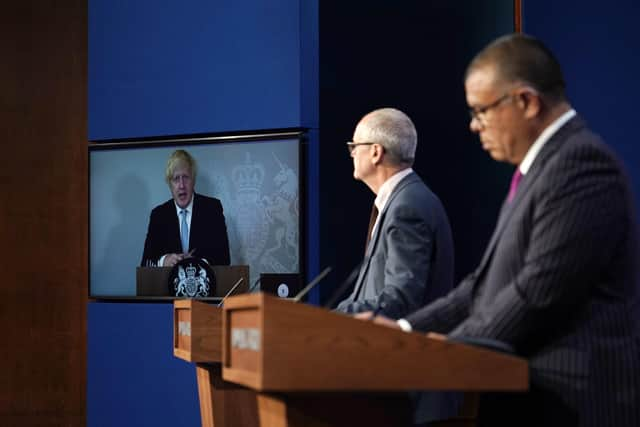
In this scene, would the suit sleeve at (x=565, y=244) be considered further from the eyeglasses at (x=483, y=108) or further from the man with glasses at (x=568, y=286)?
the eyeglasses at (x=483, y=108)

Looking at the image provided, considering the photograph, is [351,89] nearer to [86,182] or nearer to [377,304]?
[86,182]

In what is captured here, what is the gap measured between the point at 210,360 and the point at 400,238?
0.93 metres

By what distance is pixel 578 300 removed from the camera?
2.43m

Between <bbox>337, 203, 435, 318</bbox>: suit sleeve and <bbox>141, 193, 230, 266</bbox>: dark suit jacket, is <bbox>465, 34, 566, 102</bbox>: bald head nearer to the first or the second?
<bbox>337, 203, 435, 318</bbox>: suit sleeve

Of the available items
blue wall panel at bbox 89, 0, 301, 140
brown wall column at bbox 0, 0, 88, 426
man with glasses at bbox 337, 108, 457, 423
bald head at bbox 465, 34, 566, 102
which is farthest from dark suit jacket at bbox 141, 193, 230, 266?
bald head at bbox 465, 34, 566, 102

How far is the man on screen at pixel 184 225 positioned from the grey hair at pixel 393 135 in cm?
222

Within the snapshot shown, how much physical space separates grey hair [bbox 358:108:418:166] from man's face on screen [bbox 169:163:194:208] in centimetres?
231

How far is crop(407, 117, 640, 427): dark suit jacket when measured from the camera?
2.42m

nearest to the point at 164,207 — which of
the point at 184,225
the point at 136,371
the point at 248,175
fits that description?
the point at 184,225

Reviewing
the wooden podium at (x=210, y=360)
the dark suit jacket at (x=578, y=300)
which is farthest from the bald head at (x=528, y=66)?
the wooden podium at (x=210, y=360)

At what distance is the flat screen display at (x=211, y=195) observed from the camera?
20.0 ft

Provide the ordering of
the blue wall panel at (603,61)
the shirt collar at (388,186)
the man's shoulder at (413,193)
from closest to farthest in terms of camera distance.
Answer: the man's shoulder at (413,193)
the shirt collar at (388,186)
the blue wall panel at (603,61)

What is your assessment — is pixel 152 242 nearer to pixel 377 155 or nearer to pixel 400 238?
pixel 377 155

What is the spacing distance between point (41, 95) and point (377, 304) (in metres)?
4.07
